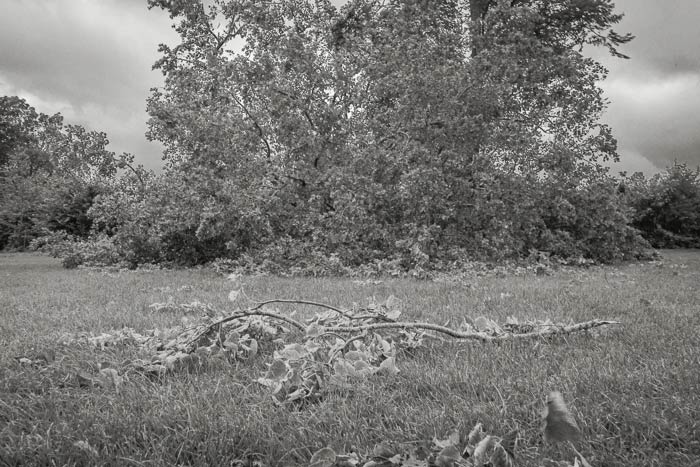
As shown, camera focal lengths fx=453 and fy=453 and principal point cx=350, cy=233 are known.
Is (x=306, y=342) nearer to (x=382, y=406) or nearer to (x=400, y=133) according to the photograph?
(x=382, y=406)

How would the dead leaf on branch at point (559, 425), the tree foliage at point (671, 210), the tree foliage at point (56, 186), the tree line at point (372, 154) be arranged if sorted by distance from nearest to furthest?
the dead leaf on branch at point (559, 425)
the tree line at point (372, 154)
the tree foliage at point (56, 186)
the tree foliage at point (671, 210)

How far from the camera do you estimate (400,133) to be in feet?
30.8

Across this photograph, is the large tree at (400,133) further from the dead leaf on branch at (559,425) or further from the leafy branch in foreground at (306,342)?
the dead leaf on branch at (559,425)

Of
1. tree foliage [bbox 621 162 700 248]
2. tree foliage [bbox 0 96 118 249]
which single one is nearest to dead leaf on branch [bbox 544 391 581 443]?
tree foliage [bbox 0 96 118 249]

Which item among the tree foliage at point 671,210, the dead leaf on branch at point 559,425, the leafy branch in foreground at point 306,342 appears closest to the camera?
the dead leaf on branch at point 559,425

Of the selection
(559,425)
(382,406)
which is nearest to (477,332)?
(382,406)

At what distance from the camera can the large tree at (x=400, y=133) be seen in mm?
8711

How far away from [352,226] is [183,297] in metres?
4.19

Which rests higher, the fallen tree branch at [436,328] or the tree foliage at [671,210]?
the tree foliage at [671,210]

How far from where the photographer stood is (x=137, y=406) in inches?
67.5

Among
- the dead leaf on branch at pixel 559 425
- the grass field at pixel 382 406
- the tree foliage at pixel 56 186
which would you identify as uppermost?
the tree foliage at pixel 56 186

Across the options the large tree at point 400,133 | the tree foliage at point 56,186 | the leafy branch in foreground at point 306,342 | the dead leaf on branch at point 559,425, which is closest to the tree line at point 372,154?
the large tree at point 400,133

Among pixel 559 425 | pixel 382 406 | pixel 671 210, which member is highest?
pixel 671 210

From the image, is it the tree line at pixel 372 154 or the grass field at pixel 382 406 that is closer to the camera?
the grass field at pixel 382 406
